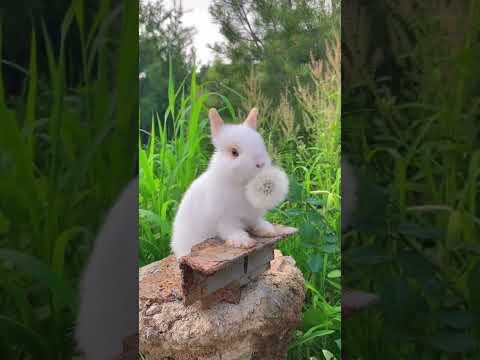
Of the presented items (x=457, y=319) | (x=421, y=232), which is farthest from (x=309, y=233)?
(x=457, y=319)

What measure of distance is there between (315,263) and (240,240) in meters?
0.23

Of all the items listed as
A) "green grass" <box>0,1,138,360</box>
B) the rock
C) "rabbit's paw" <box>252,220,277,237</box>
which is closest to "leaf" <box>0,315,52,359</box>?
"green grass" <box>0,1,138,360</box>

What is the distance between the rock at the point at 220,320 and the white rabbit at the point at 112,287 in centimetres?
7

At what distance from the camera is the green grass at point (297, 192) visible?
1.13 metres

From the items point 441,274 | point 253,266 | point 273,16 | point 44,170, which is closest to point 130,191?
point 44,170

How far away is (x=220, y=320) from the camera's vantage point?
3.35 ft

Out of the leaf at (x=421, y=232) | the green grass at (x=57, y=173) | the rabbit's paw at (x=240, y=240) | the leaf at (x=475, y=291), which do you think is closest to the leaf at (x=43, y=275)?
the green grass at (x=57, y=173)

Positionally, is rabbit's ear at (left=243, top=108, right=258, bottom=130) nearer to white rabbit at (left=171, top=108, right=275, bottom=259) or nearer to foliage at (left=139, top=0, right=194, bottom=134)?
white rabbit at (left=171, top=108, right=275, bottom=259)

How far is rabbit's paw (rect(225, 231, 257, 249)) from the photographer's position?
1.00 m

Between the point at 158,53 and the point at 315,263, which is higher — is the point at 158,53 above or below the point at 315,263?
above

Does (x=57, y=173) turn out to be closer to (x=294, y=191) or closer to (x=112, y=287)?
(x=112, y=287)

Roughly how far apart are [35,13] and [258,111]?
53cm

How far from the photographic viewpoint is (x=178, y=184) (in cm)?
116

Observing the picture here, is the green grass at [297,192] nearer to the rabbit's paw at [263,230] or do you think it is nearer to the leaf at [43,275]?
the rabbit's paw at [263,230]
